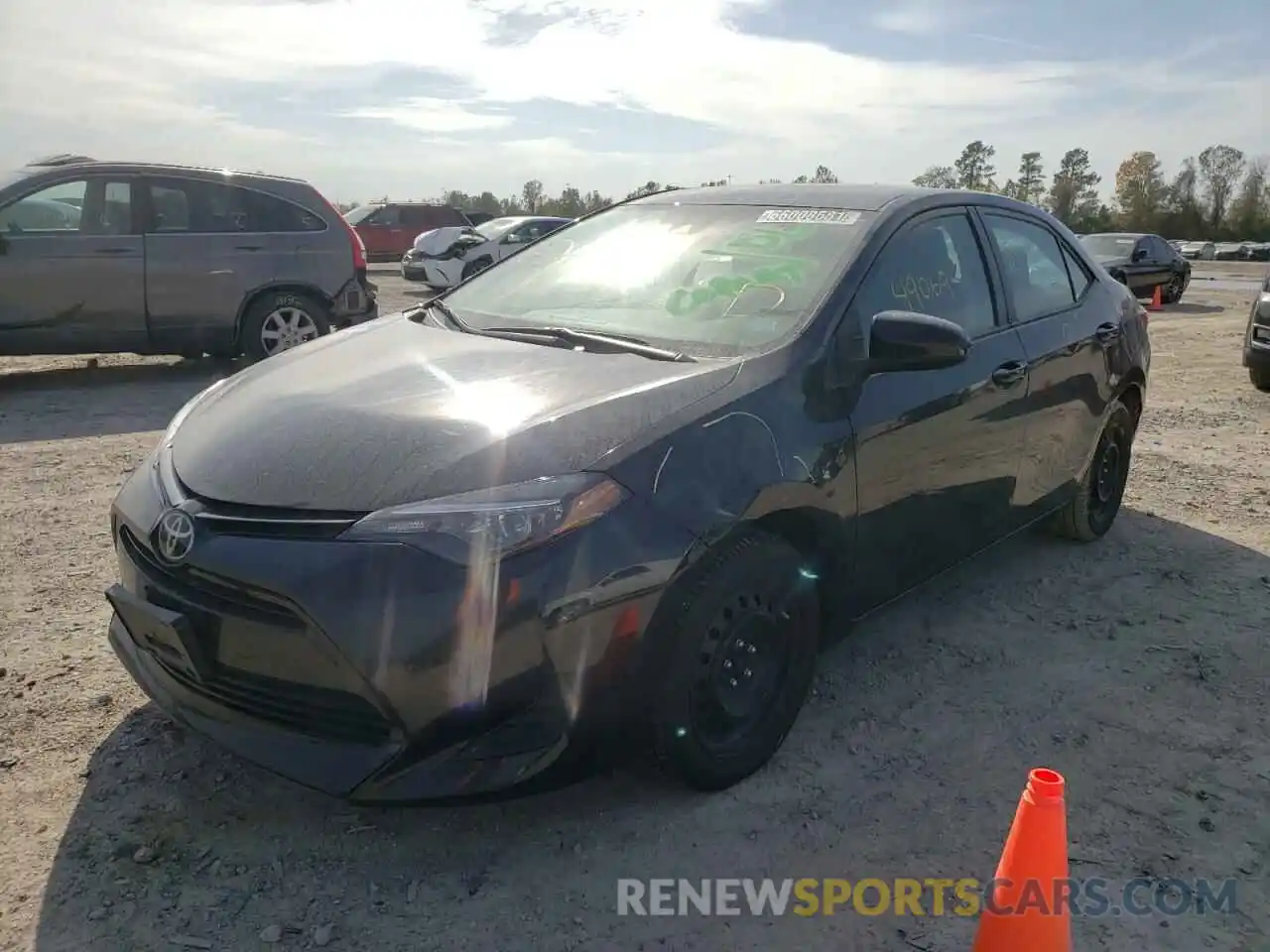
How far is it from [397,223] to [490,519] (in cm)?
2508

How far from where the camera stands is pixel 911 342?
2938 mm

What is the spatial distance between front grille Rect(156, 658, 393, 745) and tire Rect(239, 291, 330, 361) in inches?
261

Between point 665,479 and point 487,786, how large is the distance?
0.81 meters

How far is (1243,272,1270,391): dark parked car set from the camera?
8.92 metres

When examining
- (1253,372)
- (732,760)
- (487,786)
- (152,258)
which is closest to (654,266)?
(732,760)

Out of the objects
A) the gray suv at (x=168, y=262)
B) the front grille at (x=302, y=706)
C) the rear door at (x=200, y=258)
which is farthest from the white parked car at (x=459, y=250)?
the front grille at (x=302, y=706)

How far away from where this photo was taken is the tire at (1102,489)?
4695 mm

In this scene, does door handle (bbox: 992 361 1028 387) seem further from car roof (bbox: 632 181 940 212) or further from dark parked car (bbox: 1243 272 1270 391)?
dark parked car (bbox: 1243 272 1270 391)

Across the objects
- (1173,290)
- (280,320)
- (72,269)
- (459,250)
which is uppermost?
(1173,290)

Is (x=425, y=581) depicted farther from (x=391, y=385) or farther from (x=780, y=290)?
(x=780, y=290)

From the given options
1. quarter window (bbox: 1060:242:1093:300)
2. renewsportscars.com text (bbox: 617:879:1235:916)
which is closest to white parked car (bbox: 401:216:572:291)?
quarter window (bbox: 1060:242:1093:300)

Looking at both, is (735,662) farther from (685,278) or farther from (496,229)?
(496,229)

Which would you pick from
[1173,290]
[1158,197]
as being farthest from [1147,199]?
[1173,290]

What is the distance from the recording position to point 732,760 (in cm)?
273
